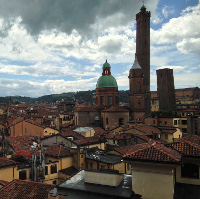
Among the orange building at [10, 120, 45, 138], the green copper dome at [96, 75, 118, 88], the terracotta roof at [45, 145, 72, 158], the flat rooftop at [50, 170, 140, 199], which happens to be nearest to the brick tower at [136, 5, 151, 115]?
the green copper dome at [96, 75, 118, 88]

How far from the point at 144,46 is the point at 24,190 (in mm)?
67358

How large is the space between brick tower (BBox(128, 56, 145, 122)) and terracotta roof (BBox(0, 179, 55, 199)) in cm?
4368

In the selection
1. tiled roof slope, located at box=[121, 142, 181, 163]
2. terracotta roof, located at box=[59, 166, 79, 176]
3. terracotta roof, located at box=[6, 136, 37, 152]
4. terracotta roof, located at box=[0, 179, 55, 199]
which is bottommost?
terracotta roof, located at box=[59, 166, 79, 176]

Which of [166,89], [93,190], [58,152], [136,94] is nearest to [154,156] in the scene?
[93,190]

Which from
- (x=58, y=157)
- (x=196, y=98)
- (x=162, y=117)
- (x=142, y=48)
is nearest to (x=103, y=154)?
(x=58, y=157)

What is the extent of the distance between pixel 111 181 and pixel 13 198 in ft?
26.0

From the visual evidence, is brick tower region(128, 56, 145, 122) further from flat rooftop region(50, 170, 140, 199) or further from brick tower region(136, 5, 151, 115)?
flat rooftop region(50, 170, 140, 199)

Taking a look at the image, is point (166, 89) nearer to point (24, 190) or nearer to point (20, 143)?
point (20, 143)

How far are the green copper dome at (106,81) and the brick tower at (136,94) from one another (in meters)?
4.77

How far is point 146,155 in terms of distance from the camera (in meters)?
7.09

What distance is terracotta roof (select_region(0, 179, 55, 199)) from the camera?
42.3 feet

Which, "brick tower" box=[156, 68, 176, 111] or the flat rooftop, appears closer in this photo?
the flat rooftop

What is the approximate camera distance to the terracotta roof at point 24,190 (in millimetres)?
12899

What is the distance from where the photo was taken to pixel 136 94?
5678cm
